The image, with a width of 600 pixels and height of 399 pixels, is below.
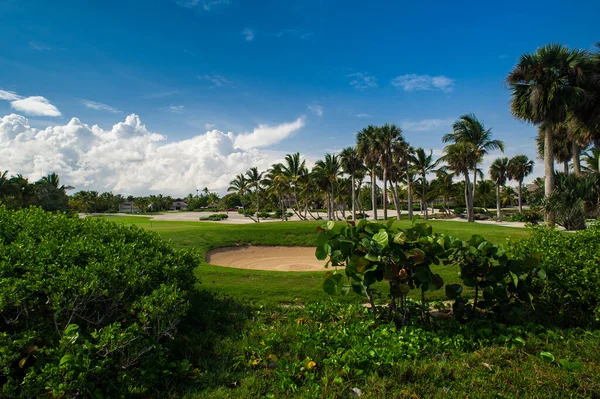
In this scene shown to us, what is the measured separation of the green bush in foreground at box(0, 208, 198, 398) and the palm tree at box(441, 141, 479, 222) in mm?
40260

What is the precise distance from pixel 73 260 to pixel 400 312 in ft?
17.0

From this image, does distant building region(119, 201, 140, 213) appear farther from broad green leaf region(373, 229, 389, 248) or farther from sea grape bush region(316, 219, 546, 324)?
broad green leaf region(373, 229, 389, 248)

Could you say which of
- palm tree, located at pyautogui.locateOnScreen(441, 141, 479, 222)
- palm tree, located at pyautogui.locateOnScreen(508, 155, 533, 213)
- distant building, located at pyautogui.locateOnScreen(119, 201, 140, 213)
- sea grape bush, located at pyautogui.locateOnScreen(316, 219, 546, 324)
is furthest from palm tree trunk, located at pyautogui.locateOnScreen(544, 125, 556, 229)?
distant building, located at pyautogui.locateOnScreen(119, 201, 140, 213)

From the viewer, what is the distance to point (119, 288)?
3.71 meters

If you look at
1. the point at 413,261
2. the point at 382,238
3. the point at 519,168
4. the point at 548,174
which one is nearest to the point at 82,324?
the point at 382,238

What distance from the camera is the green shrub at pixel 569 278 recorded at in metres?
4.73

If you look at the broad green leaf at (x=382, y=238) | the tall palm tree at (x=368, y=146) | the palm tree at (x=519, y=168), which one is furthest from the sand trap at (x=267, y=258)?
the palm tree at (x=519, y=168)

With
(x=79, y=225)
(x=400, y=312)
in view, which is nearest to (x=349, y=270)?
(x=400, y=312)

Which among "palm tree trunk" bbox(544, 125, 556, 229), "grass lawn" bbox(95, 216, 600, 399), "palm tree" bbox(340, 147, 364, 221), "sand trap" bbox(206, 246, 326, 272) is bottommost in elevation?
"sand trap" bbox(206, 246, 326, 272)

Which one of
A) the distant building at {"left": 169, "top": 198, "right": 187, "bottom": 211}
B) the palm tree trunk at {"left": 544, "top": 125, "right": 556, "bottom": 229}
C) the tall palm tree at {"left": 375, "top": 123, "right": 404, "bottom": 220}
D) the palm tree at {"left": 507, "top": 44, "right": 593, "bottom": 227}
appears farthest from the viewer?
the distant building at {"left": 169, "top": 198, "right": 187, "bottom": 211}

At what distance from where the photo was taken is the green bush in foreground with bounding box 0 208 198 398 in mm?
2896

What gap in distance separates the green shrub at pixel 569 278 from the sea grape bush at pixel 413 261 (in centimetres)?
43

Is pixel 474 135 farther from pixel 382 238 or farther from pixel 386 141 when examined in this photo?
pixel 382 238

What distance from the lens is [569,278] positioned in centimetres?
487
